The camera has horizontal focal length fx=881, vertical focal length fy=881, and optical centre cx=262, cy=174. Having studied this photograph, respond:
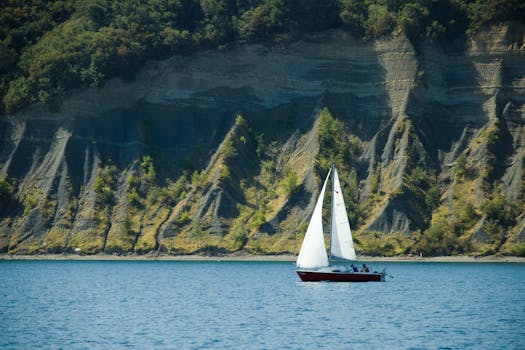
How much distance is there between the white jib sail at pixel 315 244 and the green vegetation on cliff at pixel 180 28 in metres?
60.1

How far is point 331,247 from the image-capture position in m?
73.0

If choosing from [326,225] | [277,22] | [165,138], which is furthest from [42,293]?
[277,22]

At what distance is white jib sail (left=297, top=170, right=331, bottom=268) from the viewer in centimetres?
7069

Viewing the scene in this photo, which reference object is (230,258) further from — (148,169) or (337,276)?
(337,276)

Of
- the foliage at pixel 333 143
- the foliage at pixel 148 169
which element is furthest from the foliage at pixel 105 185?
the foliage at pixel 333 143

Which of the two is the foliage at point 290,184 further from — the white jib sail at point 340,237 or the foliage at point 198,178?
the white jib sail at point 340,237

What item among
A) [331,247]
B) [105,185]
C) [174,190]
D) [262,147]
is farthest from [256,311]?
[262,147]

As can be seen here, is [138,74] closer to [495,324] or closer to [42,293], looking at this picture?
[42,293]

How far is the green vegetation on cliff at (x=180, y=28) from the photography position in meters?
126

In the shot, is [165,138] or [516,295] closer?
[516,295]

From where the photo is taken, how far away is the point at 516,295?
6606cm

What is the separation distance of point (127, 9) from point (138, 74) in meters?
10.7

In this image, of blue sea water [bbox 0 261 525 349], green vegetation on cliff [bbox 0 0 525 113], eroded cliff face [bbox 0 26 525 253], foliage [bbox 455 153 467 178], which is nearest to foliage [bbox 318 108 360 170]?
eroded cliff face [bbox 0 26 525 253]

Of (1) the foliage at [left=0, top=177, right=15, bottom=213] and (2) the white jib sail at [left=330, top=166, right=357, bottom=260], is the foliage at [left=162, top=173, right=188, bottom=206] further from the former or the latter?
(2) the white jib sail at [left=330, top=166, right=357, bottom=260]
